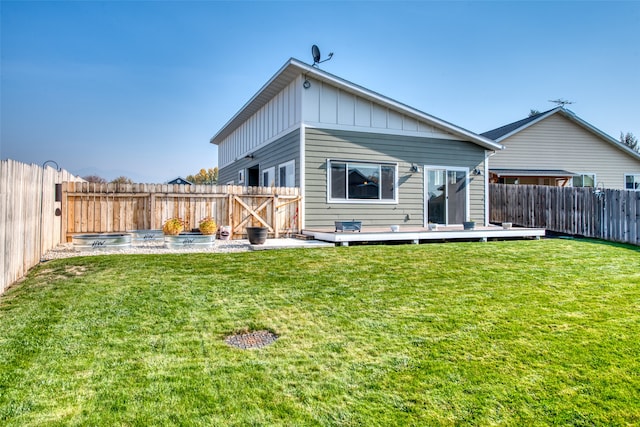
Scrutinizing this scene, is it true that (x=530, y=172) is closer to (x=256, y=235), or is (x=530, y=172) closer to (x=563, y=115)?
(x=563, y=115)

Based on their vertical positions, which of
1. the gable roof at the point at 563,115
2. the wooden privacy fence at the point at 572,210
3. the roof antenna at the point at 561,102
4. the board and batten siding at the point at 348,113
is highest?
the roof antenna at the point at 561,102

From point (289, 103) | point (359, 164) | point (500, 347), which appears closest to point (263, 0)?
point (289, 103)

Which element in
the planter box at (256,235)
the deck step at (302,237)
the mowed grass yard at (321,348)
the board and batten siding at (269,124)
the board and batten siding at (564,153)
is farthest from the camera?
the board and batten siding at (564,153)

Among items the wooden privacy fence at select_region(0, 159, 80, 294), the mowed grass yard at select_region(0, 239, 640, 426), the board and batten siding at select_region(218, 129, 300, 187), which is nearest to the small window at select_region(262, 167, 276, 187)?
the board and batten siding at select_region(218, 129, 300, 187)

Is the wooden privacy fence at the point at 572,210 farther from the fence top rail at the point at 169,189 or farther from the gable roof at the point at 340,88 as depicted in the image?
the fence top rail at the point at 169,189

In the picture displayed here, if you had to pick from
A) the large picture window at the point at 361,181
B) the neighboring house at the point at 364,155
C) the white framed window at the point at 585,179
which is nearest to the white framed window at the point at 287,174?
the neighboring house at the point at 364,155

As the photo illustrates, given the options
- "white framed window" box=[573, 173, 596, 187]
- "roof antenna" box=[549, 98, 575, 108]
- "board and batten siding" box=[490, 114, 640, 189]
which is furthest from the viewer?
"roof antenna" box=[549, 98, 575, 108]

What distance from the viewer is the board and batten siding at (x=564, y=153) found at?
61.7 feet

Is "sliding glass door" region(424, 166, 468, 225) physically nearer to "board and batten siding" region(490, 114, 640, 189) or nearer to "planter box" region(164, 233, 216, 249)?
"planter box" region(164, 233, 216, 249)

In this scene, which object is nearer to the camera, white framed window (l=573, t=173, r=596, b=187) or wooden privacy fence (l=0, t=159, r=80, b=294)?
wooden privacy fence (l=0, t=159, r=80, b=294)

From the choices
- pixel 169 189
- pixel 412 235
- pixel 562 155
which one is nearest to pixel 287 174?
pixel 169 189

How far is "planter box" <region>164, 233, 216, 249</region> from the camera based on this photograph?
8.71 metres

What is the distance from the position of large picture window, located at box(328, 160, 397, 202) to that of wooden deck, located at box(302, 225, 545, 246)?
1.00 m

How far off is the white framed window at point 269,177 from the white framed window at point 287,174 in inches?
21.3
